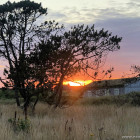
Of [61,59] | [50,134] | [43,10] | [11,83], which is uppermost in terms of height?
[43,10]

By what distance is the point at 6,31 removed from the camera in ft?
53.9

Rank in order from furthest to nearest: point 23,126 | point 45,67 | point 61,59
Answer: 1. point 61,59
2. point 45,67
3. point 23,126

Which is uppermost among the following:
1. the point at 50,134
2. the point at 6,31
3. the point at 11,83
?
the point at 6,31

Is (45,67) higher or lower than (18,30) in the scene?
lower

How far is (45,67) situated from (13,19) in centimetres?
414

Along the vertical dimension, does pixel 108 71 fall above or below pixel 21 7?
below

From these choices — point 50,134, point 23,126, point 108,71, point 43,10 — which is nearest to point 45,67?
point 108,71

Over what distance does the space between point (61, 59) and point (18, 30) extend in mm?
3613

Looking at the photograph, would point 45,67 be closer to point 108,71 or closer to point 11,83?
point 11,83

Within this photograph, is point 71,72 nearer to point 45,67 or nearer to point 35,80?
point 45,67

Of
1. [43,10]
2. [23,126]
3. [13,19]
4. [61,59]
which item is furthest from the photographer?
[43,10]

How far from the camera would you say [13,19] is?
1577 cm

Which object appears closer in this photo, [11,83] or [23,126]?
[23,126]

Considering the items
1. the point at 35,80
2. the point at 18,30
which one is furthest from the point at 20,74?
the point at 18,30
